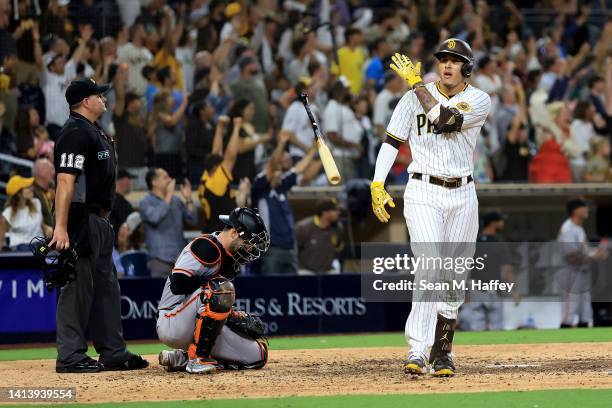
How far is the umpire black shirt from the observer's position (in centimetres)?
912

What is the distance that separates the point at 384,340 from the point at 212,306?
448 centimetres

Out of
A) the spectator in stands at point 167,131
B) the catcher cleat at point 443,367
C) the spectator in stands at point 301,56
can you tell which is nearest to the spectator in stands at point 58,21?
the spectator in stands at point 167,131

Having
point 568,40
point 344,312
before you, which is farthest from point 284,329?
point 568,40

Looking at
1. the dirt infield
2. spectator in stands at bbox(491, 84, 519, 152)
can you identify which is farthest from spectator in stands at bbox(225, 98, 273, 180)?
the dirt infield

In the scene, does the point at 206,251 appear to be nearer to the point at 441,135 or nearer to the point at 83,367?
the point at 83,367

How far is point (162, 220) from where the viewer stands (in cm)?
1385

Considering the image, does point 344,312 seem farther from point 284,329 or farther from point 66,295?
point 66,295

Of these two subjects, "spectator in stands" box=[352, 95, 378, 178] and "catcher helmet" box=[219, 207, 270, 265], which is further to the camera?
"spectator in stands" box=[352, 95, 378, 178]

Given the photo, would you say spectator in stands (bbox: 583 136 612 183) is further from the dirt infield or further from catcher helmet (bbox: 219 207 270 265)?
catcher helmet (bbox: 219 207 270 265)

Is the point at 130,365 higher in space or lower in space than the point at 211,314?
lower

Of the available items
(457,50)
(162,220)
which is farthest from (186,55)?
(457,50)

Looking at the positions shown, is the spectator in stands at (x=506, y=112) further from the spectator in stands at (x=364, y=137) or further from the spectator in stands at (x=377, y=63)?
the spectator in stands at (x=364, y=137)

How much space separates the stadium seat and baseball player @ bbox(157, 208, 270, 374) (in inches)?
192

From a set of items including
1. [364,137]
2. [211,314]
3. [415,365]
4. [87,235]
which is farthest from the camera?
[364,137]
